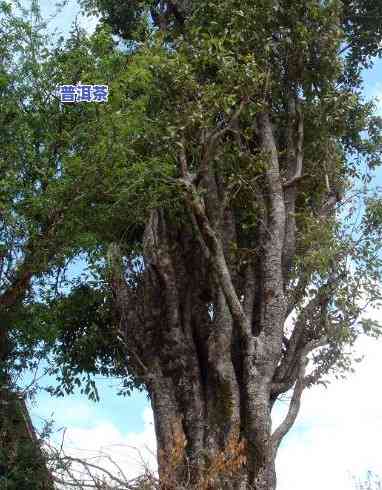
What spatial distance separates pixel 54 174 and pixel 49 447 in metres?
4.57

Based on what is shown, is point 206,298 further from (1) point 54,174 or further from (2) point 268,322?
(1) point 54,174

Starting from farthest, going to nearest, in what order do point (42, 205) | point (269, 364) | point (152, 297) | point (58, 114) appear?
point (152, 297), point (269, 364), point (58, 114), point (42, 205)

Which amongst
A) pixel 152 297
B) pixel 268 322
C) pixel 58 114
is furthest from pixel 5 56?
pixel 268 322

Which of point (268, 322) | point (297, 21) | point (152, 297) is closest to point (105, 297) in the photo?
point (152, 297)

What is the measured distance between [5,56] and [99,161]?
8.49 ft

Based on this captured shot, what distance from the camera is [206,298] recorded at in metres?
15.4

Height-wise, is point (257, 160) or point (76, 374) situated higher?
point (257, 160)

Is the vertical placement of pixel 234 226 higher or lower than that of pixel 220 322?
higher

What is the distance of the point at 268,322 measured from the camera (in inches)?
547

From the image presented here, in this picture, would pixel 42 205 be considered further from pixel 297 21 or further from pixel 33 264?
pixel 297 21

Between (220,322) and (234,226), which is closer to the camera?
(220,322)

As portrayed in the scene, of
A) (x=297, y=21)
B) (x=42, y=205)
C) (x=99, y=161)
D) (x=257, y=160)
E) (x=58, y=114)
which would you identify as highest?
(x=297, y=21)

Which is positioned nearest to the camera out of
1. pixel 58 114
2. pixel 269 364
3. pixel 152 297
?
pixel 58 114

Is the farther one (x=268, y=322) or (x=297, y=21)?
(x=297, y=21)
